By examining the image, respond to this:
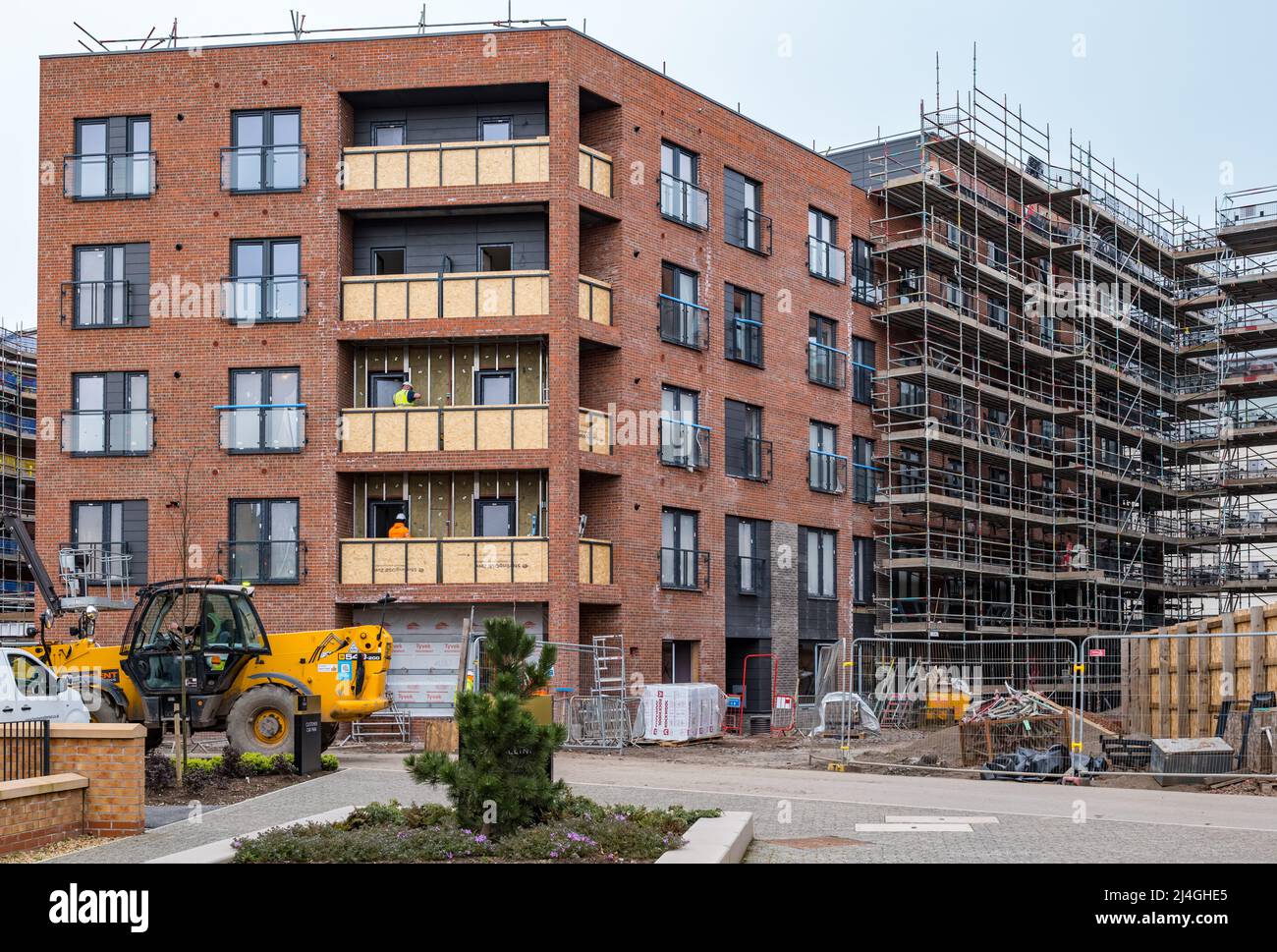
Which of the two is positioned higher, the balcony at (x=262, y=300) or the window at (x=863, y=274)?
the window at (x=863, y=274)

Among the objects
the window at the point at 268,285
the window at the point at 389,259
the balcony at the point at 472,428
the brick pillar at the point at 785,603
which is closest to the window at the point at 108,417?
the window at the point at 268,285

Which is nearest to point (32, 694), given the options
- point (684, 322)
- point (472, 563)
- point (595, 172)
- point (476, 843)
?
point (476, 843)

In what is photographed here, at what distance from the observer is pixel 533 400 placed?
34.0m

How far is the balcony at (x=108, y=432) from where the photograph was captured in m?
34.0

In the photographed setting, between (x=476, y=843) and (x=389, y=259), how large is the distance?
24.7 metres

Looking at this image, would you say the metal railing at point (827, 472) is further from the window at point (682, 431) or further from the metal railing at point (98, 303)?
the metal railing at point (98, 303)

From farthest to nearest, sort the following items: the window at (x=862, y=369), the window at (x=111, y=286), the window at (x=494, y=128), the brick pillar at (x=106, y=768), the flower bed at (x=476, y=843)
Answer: the window at (x=862, y=369)
the window at (x=494, y=128)
the window at (x=111, y=286)
the brick pillar at (x=106, y=768)
the flower bed at (x=476, y=843)

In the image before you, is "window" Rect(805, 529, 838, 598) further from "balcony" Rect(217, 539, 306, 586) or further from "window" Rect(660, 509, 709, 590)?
"balcony" Rect(217, 539, 306, 586)

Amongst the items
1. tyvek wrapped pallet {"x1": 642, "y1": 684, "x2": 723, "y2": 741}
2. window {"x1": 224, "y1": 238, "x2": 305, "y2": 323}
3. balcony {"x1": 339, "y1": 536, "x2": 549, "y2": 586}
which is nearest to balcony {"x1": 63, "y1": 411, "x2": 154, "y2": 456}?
window {"x1": 224, "y1": 238, "x2": 305, "y2": 323}

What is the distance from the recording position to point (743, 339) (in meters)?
38.9

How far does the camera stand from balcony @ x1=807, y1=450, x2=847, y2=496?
41.0m

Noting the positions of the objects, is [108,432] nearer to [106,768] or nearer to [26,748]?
[26,748]

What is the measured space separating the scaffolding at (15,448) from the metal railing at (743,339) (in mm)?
24945
